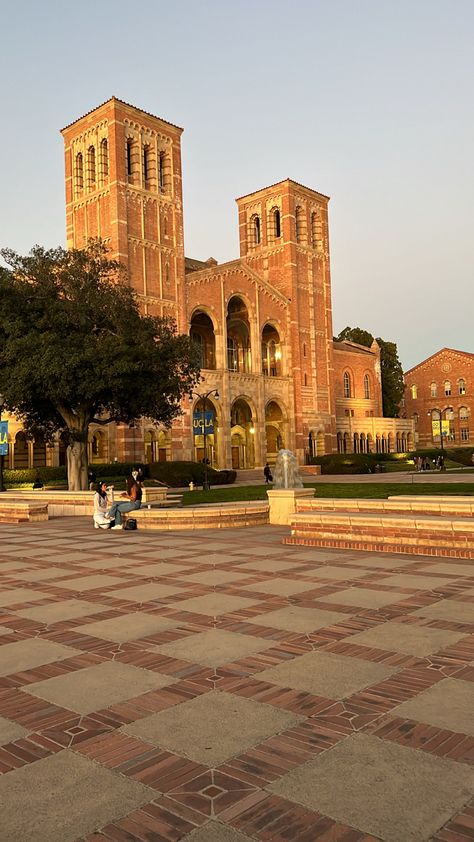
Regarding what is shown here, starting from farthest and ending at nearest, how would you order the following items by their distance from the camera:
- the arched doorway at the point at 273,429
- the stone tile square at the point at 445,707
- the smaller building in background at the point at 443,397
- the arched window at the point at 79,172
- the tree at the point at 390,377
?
the smaller building in background at the point at 443,397
the tree at the point at 390,377
the arched doorway at the point at 273,429
the arched window at the point at 79,172
the stone tile square at the point at 445,707

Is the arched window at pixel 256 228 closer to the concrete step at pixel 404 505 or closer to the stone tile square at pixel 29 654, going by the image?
the concrete step at pixel 404 505

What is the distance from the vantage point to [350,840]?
2.91 meters

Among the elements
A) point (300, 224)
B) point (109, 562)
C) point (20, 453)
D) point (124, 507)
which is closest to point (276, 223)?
point (300, 224)

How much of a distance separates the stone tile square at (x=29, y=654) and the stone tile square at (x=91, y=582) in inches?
97.0

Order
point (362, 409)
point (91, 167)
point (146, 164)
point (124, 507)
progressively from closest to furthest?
A: point (124, 507) < point (91, 167) < point (146, 164) < point (362, 409)

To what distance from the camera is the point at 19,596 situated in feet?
27.4

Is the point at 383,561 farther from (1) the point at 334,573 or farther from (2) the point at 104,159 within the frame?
(2) the point at 104,159

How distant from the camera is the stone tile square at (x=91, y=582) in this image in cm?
880

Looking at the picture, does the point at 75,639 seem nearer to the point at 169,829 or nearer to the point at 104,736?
the point at 104,736

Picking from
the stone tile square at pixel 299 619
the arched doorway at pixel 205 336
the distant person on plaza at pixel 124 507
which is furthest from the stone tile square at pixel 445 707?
the arched doorway at pixel 205 336

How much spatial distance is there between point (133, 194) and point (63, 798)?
47.5 metres

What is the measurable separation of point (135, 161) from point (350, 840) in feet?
162

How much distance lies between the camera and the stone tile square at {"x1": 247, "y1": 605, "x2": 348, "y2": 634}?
6.40m

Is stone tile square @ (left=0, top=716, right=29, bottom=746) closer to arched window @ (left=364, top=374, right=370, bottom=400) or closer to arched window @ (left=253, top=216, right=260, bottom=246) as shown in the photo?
arched window @ (left=253, top=216, right=260, bottom=246)
